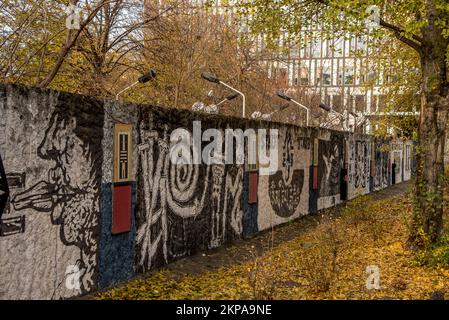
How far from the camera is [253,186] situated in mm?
13297

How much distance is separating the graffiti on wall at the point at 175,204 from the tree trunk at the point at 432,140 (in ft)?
13.7

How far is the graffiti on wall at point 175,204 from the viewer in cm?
888

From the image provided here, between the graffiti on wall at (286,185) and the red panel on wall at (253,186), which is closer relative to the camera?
the red panel on wall at (253,186)

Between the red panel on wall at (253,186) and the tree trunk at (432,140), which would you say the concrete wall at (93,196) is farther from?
the tree trunk at (432,140)

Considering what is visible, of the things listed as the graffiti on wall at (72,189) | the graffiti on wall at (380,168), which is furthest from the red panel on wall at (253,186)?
the graffiti on wall at (380,168)

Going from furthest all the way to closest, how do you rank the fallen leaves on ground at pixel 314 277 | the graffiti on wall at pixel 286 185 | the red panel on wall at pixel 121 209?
the graffiti on wall at pixel 286 185
the red panel on wall at pixel 121 209
the fallen leaves on ground at pixel 314 277

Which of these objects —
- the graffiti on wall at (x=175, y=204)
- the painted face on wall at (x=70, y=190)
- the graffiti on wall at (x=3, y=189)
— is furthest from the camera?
the graffiti on wall at (x=175, y=204)

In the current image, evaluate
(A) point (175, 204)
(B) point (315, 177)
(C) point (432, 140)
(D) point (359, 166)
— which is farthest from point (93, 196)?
(D) point (359, 166)

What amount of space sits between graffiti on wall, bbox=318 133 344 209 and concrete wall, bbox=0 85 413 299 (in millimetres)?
5722

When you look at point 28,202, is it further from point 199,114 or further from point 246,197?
point 246,197

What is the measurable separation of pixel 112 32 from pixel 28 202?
52.7 feet

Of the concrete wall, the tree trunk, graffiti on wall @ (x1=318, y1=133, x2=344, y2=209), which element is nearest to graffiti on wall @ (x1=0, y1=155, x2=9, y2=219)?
the concrete wall

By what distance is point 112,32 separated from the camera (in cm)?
2128

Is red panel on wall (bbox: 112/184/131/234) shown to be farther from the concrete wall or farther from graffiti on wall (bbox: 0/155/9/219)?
graffiti on wall (bbox: 0/155/9/219)
